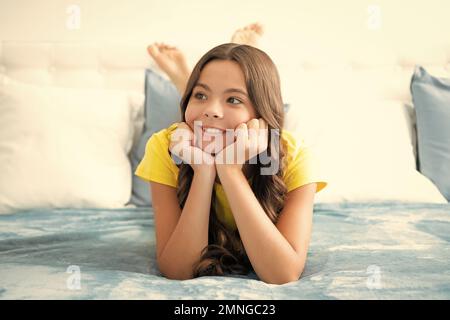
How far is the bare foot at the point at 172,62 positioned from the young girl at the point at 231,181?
2.21ft

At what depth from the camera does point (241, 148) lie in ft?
3.60

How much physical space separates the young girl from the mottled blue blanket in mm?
68

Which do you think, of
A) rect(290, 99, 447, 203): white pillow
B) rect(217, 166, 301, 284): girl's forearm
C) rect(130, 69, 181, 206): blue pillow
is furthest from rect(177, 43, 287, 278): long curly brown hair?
rect(130, 69, 181, 206): blue pillow

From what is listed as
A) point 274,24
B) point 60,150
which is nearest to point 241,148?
point 60,150

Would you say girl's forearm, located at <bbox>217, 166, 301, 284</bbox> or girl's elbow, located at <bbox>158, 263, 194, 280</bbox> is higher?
girl's forearm, located at <bbox>217, 166, 301, 284</bbox>

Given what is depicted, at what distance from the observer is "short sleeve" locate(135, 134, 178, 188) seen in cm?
124

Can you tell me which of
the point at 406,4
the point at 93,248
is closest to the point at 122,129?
the point at 93,248

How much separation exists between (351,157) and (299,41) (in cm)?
76

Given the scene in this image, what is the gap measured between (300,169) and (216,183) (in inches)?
8.6

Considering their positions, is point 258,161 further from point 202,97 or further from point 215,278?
point 215,278

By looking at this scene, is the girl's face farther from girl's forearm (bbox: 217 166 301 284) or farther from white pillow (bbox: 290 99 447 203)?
white pillow (bbox: 290 99 447 203)

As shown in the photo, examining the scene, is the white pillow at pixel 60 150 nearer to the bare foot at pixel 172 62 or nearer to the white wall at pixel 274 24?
the bare foot at pixel 172 62

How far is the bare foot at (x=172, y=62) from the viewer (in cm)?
195

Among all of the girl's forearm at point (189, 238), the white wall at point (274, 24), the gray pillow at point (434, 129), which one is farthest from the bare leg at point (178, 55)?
the girl's forearm at point (189, 238)
